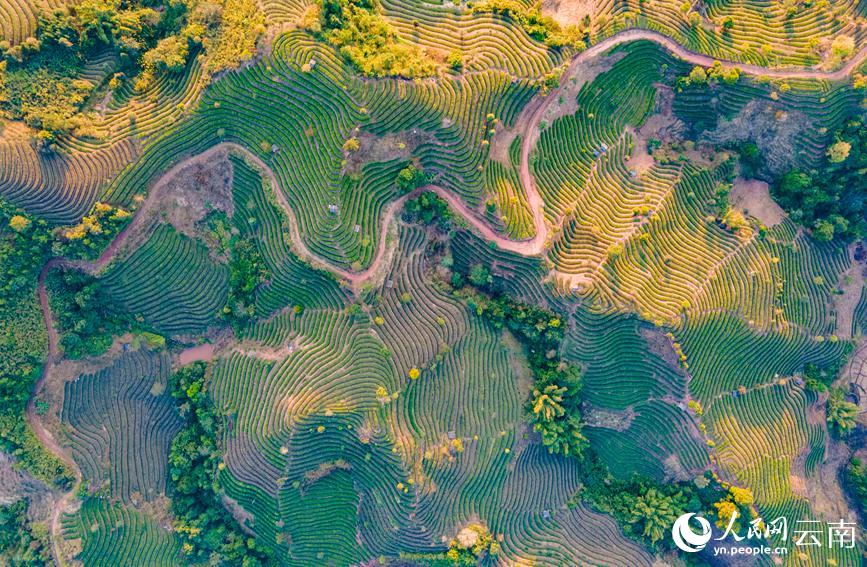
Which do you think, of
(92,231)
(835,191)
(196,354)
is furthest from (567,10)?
(196,354)

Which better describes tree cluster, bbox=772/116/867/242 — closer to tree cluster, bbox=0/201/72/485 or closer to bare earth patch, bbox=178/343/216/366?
bare earth patch, bbox=178/343/216/366

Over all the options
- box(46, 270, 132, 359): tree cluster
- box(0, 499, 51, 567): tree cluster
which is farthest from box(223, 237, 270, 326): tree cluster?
box(0, 499, 51, 567): tree cluster

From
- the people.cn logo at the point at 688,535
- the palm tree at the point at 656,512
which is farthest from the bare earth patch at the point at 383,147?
the people.cn logo at the point at 688,535

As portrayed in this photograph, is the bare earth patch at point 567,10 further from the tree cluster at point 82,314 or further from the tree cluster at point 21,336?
the tree cluster at point 21,336

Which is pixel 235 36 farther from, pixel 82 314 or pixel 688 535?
pixel 688 535

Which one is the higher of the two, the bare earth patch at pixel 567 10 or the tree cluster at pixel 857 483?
the bare earth patch at pixel 567 10

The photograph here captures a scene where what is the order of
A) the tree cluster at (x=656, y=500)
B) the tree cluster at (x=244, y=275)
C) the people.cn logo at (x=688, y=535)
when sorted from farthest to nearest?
1. the people.cn logo at (x=688, y=535)
2. the tree cluster at (x=656, y=500)
3. the tree cluster at (x=244, y=275)

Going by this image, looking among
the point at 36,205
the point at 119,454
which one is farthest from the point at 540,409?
the point at 36,205
